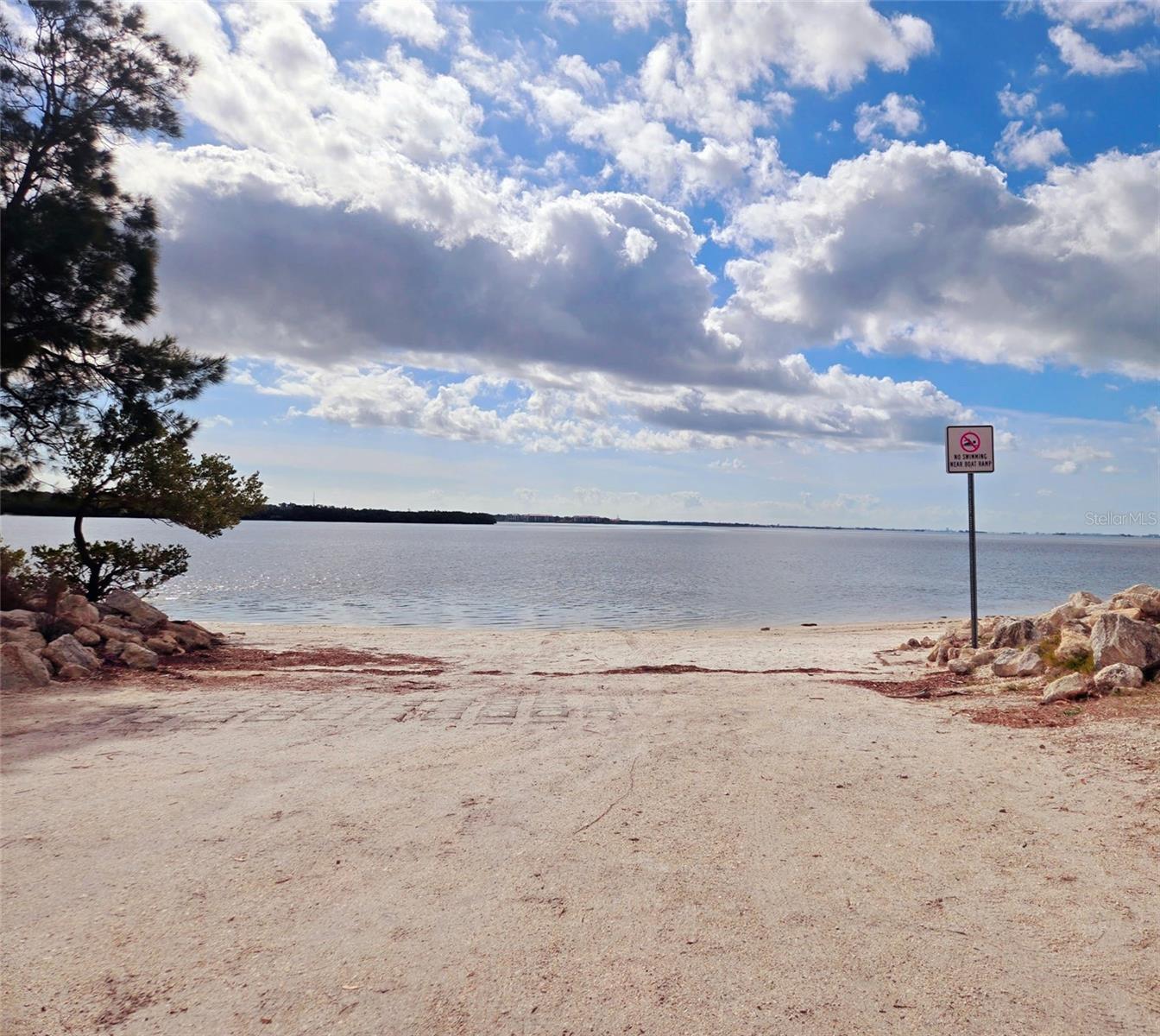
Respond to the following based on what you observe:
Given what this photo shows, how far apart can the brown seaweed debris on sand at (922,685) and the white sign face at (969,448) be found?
3566 mm

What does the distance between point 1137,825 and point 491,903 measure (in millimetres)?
4071

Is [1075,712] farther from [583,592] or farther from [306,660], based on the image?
[583,592]

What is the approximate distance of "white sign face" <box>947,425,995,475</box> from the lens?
41.7ft

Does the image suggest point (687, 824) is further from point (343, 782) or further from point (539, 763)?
→ point (343, 782)

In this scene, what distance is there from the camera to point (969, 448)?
1287cm

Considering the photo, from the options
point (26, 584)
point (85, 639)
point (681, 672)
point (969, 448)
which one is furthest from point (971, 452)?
point (26, 584)

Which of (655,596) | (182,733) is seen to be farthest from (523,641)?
(655,596)

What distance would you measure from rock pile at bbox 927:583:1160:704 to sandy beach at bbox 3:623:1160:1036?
1.16 m

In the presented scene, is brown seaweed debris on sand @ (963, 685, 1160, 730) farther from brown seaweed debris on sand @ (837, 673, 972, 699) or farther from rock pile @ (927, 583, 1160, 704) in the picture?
brown seaweed debris on sand @ (837, 673, 972, 699)

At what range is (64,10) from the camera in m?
13.6

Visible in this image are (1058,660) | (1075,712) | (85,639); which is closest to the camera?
(1075,712)

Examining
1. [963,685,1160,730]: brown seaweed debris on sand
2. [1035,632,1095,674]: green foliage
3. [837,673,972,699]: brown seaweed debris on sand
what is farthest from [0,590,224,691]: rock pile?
[1035,632,1095,674]: green foliage

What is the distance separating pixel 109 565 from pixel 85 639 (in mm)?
5387

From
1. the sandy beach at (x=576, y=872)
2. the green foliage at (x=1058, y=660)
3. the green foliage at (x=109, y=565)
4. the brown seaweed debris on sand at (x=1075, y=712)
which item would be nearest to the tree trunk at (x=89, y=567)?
the green foliage at (x=109, y=565)
